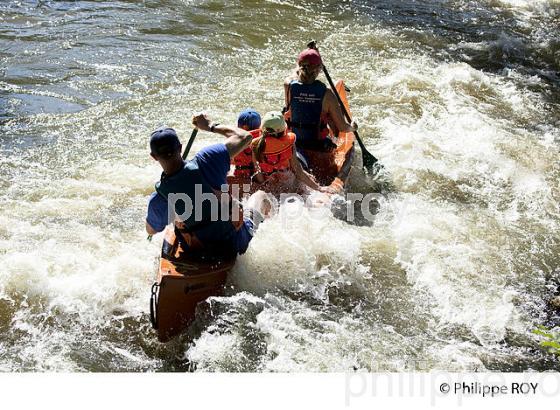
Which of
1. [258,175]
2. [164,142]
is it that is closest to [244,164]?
[258,175]

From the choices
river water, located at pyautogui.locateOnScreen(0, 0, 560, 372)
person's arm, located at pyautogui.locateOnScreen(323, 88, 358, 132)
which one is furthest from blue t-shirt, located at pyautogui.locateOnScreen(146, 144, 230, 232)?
person's arm, located at pyautogui.locateOnScreen(323, 88, 358, 132)

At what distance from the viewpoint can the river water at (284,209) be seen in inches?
180

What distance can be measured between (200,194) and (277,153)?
1.44m

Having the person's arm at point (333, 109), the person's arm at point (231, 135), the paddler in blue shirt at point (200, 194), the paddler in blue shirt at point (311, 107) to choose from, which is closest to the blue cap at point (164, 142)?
the paddler in blue shirt at point (200, 194)

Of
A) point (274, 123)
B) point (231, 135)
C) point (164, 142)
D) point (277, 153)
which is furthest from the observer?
point (277, 153)

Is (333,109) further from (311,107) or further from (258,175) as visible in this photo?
(258,175)

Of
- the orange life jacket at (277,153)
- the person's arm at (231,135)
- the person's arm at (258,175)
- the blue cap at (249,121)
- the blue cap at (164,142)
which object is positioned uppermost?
the blue cap at (164,142)

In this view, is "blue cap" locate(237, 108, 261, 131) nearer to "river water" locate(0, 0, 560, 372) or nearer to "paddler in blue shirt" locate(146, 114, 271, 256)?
"paddler in blue shirt" locate(146, 114, 271, 256)

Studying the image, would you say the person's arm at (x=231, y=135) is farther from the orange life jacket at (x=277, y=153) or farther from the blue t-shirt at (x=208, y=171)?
the orange life jacket at (x=277, y=153)

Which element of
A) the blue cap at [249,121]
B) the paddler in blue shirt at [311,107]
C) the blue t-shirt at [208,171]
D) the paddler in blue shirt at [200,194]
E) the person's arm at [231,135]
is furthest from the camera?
the paddler in blue shirt at [311,107]

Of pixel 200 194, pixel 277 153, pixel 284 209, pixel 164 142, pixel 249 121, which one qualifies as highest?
pixel 164 142

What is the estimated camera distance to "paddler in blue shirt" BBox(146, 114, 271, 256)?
405cm

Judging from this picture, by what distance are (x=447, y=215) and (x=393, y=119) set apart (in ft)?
8.16

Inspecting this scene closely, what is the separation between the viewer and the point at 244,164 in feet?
18.6
